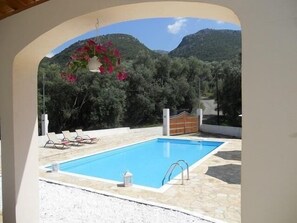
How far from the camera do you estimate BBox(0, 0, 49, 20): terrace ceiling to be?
10.3 ft

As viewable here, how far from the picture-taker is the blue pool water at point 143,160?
9617mm

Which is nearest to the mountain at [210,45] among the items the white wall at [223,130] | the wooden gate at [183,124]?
the wooden gate at [183,124]

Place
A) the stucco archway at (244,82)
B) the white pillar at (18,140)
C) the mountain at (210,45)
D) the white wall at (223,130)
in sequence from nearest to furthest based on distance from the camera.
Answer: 1. the stucco archway at (244,82)
2. the white pillar at (18,140)
3. the white wall at (223,130)
4. the mountain at (210,45)

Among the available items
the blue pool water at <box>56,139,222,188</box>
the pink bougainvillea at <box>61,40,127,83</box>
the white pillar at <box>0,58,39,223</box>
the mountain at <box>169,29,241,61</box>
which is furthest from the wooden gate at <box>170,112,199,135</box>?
the pink bougainvillea at <box>61,40,127,83</box>

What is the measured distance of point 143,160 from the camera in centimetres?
1223

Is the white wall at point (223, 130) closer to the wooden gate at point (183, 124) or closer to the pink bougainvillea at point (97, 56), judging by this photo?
the wooden gate at point (183, 124)

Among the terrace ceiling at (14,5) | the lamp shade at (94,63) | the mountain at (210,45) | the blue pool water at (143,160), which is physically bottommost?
the blue pool water at (143,160)

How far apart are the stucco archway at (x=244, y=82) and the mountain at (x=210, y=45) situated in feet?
98.6

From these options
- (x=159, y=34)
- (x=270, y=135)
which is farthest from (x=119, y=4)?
(x=159, y=34)

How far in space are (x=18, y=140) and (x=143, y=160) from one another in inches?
348

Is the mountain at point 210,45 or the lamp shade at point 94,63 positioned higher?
the mountain at point 210,45

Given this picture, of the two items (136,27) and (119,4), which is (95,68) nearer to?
(119,4)

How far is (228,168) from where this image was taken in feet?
29.0

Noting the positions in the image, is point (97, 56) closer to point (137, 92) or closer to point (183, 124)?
point (183, 124)
